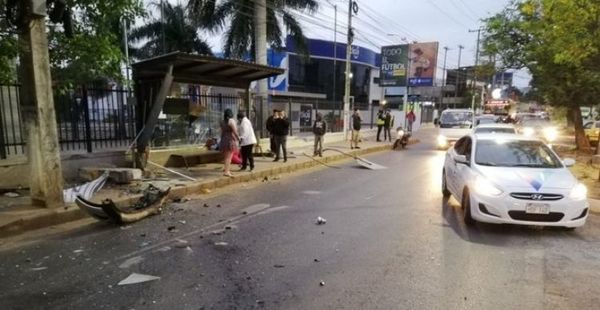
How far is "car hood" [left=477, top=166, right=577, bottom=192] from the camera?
616 cm

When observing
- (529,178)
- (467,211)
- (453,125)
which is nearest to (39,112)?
(467,211)

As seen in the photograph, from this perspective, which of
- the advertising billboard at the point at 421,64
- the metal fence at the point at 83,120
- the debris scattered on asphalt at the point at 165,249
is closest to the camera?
the debris scattered on asphalt at the point at 165,249

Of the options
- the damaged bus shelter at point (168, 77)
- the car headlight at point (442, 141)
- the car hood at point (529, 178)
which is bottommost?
the car headlight at point (442, 141)

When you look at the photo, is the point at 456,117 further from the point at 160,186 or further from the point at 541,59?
the point at 160,186

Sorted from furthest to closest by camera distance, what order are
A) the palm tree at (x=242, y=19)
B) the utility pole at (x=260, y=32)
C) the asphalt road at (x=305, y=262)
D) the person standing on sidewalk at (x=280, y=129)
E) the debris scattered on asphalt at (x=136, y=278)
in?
1. the palm tree at (x=242, y=19)
2. the utility pole at (x=260, y=32)
3. the person standing on sidewalk at (x=280, y=129)
4. the debris scattered on asphalt at (x=136, y=278)
5. the asphalt road at (x=305, y=262)

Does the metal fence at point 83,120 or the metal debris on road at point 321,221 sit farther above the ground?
the metal fence at point 83,120

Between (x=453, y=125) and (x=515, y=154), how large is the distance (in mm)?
14595

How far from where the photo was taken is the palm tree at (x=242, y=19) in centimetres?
2091

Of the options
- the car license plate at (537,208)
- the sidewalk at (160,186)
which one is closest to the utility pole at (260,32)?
the sidewalk at (160,186)

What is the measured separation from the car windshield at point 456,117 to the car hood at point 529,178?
597 inches

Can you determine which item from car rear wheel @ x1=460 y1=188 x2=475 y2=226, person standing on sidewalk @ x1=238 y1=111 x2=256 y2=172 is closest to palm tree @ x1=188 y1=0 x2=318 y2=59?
person standing on sidewalk @ x1=238 y1=111 x2=256 y2=172

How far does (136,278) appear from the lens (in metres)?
4.57

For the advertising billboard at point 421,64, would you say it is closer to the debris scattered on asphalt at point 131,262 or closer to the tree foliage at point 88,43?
the tree foliage at point 88,43

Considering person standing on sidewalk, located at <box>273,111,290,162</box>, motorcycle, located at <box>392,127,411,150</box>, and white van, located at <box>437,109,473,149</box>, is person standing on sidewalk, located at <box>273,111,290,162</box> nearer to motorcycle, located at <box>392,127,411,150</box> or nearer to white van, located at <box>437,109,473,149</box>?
motorcycle, located at <box>392,127,411,150</box>
